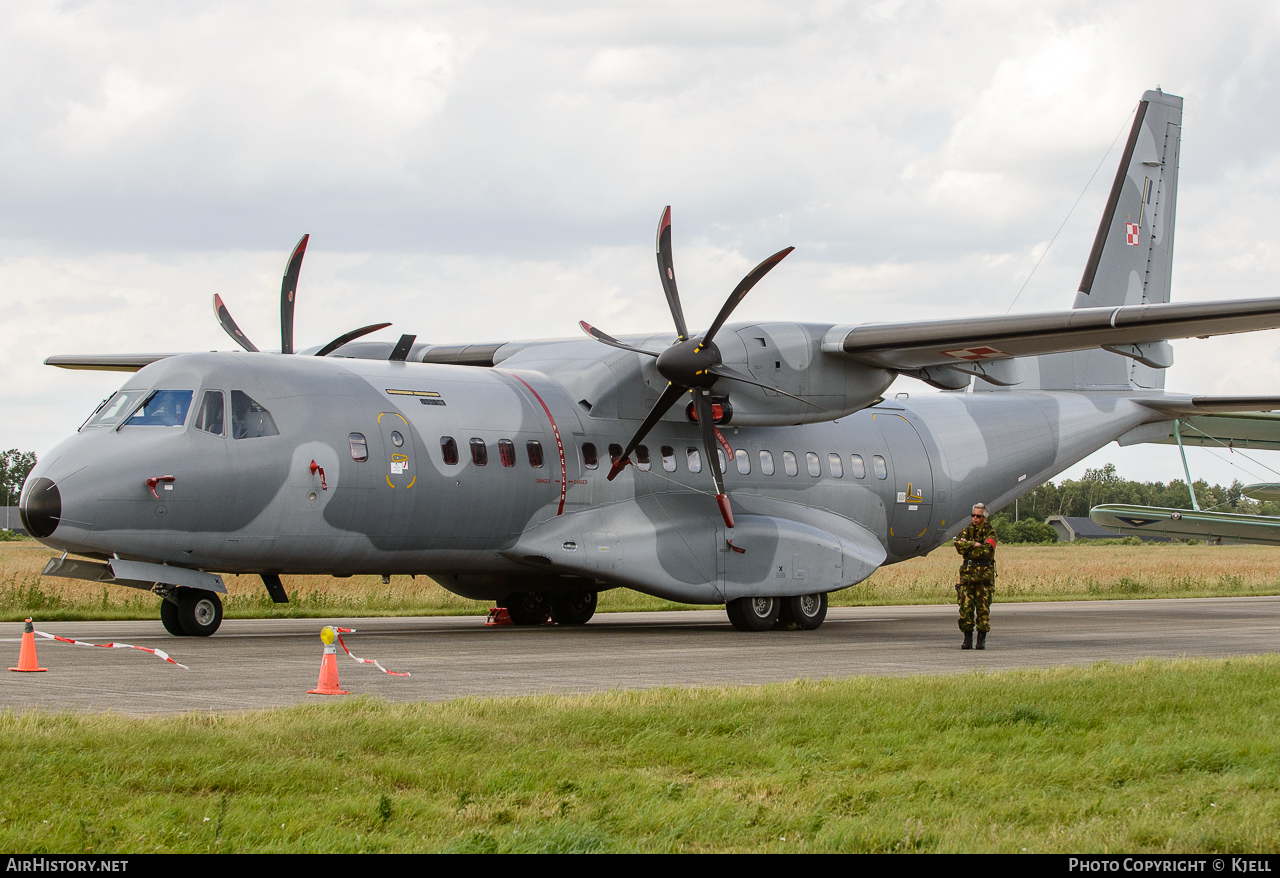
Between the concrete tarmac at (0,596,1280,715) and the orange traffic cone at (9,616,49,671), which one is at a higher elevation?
the orange traffic cone at (9,616,49,671)

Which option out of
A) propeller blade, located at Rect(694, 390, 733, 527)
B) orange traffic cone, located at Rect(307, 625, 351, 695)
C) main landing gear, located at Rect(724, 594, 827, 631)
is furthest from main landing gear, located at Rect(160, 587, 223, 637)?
main landing gear, located at Rect(724, 594, 827, 631)

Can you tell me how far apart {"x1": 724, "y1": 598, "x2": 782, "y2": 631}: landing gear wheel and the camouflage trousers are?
180 inches

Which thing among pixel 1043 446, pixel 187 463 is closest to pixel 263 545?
pixel 187 463

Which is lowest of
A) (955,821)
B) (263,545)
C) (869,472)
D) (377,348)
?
(955,821)

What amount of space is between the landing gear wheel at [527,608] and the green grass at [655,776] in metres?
11.2

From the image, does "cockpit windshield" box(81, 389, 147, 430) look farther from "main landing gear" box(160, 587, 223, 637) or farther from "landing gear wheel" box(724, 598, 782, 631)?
"landing gear wheel" box(724, 598, 782, 631)

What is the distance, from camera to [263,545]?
16000 millimetres

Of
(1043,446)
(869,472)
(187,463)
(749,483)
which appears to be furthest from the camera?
(1043,446)

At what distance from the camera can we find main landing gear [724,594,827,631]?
2034 cm

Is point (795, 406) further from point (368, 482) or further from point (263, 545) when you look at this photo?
point (263, 545)

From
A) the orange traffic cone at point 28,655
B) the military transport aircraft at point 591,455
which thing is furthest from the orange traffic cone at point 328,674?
the military transport aircraft at point 591,455

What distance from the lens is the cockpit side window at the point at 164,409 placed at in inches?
617

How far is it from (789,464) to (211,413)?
9660 millimetres
